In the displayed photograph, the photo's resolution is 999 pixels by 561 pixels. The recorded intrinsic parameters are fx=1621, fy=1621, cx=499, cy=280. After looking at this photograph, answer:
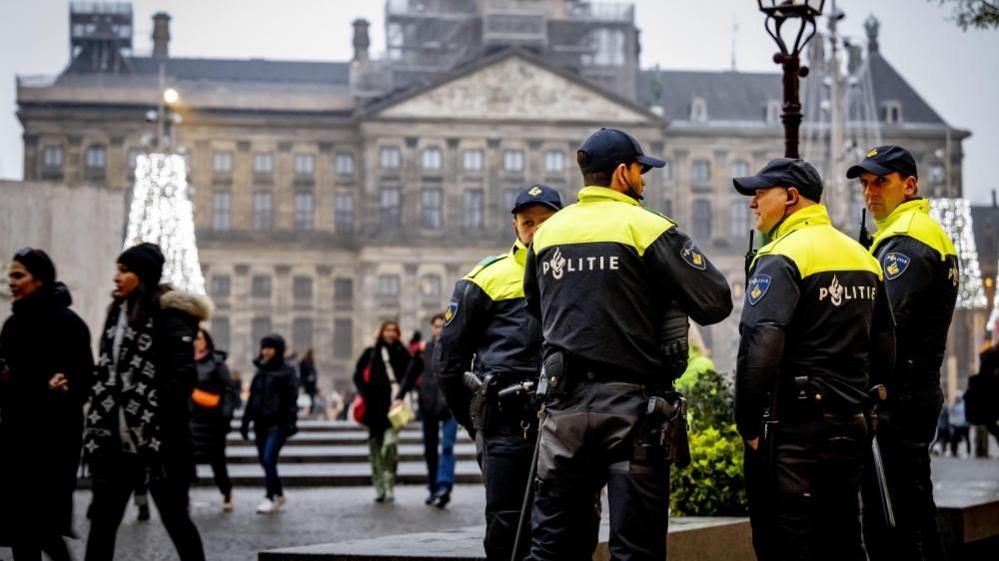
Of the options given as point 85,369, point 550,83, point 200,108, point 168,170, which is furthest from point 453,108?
point 85,369

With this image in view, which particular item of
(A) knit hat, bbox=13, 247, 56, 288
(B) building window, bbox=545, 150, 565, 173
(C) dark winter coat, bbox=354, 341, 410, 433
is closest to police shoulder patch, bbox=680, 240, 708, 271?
(A) knit hat, bbox=13, 247, 56, 288

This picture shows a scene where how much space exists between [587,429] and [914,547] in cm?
224

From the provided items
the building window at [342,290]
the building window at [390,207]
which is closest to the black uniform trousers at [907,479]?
the building window at [390,207]

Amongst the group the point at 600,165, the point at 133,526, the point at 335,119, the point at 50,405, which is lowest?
the point at 133,526

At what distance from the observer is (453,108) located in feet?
247

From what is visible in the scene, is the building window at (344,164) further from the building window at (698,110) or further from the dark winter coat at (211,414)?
the dark winter coat at (211,414)

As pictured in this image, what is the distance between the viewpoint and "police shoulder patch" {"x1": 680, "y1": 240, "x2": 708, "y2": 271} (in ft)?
18.8

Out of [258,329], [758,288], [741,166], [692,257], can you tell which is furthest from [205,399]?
[741,166]

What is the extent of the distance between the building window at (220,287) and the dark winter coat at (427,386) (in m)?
61.3

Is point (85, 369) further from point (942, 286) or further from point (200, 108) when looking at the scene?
point (200, 108)

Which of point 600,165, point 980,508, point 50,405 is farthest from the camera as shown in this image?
point 980,508

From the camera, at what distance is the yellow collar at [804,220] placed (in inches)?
257

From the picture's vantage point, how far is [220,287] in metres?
76.2

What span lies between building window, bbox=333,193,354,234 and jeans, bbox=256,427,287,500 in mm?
63052
